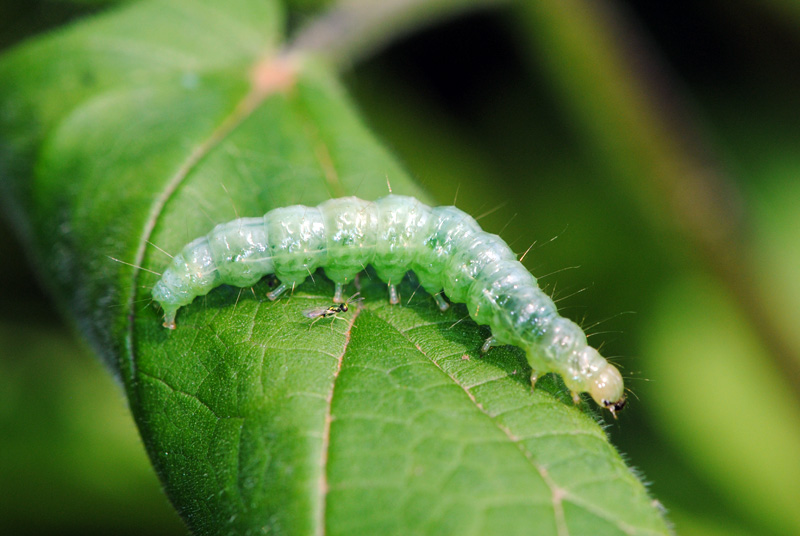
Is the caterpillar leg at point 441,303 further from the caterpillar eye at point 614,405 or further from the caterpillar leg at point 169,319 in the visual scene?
the caterpillar leg at point 169,319

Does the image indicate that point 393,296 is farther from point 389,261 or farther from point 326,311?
point 326,311

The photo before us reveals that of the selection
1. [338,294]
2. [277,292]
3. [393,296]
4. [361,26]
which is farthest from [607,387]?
[361,26]

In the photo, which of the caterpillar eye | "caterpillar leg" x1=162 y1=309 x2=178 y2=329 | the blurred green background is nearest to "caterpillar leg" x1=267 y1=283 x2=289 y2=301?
"caterpillar leg" x1=162 y1=309 x2=178 y2=329

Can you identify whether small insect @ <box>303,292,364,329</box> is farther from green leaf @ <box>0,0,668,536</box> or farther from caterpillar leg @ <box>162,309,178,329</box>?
caterpillar leg @ <box>162,309,178,329</box>

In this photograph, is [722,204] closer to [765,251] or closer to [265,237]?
[765,251]

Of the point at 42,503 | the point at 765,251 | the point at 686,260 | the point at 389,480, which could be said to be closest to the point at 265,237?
the point at 389,480

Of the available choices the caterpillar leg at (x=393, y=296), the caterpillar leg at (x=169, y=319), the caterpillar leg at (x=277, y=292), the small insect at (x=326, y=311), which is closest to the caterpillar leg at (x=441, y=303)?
the caterpillar leg at (x=393, y=296)
